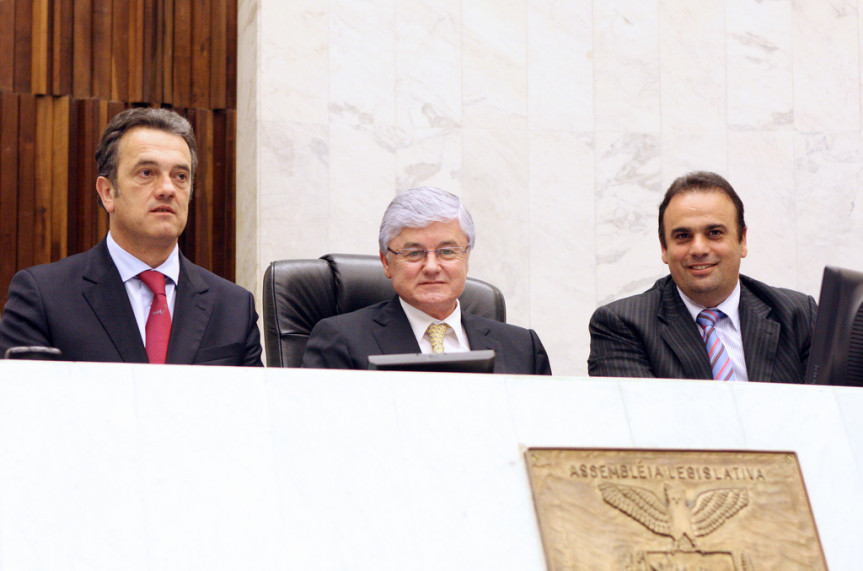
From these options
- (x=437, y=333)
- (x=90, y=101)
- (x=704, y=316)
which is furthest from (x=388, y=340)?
(x=90, y=101)

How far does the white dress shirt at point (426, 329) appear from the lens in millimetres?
2752

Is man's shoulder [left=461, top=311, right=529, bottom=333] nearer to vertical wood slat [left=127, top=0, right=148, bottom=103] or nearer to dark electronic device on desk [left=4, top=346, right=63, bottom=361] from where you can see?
dark electronic device on desk [left=4, top=346, right=63, bottom=361]

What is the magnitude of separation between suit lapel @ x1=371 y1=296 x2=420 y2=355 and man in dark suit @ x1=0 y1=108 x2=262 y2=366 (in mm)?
313

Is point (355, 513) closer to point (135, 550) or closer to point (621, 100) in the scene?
point (135, 550)

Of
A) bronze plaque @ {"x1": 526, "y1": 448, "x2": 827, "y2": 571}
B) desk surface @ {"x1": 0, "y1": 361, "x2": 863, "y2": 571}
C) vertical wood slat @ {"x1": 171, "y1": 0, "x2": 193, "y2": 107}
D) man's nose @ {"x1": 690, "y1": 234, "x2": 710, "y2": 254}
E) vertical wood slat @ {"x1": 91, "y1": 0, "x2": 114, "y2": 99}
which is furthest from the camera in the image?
vertical wood slat @ {"x1": 171, "y1": 0, "x2": 193, "y2": 107}

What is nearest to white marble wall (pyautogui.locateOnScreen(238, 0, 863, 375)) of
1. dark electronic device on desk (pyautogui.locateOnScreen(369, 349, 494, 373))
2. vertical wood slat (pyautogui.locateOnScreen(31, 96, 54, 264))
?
vertical wood slat (pyautogui.locateOnScreen(31, 96, 54, 264))

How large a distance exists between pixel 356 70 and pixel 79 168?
125 cm

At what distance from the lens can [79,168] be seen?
15.0ft

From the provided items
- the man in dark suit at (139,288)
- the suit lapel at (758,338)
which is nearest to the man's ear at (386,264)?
the man in dark suit at (139,288)

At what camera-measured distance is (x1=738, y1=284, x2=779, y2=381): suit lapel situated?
9.39ft

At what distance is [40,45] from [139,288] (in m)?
2.31

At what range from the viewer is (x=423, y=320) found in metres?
2.77

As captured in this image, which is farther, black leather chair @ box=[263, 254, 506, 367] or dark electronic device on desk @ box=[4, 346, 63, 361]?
black leather chair @ box=[263, 254, 506, 367]

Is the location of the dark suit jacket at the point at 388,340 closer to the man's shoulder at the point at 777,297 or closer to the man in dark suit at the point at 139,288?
the man in dark suit at the point at 139,288
